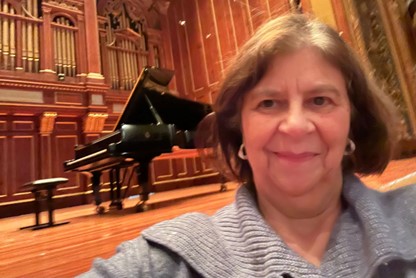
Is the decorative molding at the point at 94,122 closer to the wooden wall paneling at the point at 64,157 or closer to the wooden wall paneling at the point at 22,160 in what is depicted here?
the wooden wall paneling at the point at 64,157

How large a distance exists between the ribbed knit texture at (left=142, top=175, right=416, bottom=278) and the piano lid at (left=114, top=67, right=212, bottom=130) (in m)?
2.32

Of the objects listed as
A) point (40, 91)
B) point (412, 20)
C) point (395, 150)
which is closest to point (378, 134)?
point (395, 150)

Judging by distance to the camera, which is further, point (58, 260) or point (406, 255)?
point (58, 260)

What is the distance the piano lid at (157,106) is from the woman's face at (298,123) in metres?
2.29

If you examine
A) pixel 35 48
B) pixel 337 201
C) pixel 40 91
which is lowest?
pixel 337 201

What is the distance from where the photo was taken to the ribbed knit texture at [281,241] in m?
0.66

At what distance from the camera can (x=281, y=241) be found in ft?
2.29

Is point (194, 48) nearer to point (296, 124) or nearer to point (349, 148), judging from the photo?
point (349, 148)

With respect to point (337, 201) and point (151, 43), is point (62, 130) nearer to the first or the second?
point (151, 43)

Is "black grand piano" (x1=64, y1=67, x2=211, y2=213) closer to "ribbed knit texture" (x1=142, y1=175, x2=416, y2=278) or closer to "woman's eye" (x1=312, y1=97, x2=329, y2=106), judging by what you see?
"ribbed knit texture" (x1=142, y1=175, x2=416, y2=278)

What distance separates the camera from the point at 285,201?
2.52ft

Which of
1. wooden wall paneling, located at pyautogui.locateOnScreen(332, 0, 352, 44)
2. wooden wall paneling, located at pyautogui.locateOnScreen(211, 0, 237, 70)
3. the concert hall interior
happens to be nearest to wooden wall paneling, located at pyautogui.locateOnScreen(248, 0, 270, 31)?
the concert hall interior

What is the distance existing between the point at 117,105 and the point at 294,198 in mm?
5790

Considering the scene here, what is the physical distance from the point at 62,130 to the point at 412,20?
507cm
